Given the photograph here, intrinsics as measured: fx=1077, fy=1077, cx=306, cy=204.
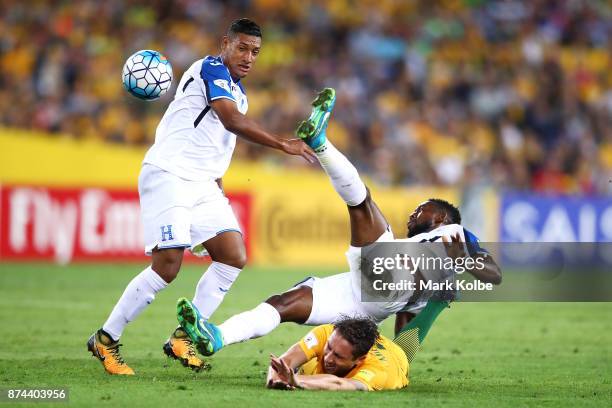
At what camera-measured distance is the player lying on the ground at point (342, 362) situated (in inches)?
273

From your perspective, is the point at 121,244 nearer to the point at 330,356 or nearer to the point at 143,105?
the point at 143,105

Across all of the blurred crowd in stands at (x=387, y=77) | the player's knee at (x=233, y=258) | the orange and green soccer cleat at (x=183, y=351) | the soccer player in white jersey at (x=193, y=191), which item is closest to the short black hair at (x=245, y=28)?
the soccer player in white jersey at (x=193, y=191)

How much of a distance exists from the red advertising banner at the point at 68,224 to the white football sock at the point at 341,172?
427 inches

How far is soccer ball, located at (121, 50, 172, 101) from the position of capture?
27.3 ft

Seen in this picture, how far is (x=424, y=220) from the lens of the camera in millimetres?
8117

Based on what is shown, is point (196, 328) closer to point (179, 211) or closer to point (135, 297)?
point (135, 297)

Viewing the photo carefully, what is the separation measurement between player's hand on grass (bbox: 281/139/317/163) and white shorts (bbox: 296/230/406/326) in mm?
902

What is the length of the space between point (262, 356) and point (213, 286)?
54.0 inches

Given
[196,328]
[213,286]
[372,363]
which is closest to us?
[196,328]

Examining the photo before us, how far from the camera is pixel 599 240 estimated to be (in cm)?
1916

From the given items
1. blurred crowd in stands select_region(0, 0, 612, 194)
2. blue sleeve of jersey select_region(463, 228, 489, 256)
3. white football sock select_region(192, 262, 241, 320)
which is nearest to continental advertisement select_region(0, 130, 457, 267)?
blurred crowd in stands select_region(0, 0, 612, 194)

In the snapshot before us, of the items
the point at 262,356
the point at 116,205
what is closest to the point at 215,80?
the point at 262,356

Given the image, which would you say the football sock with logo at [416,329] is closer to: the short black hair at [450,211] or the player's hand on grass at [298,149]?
the short black hair at [450,211]

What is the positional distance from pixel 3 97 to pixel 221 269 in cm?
1263
